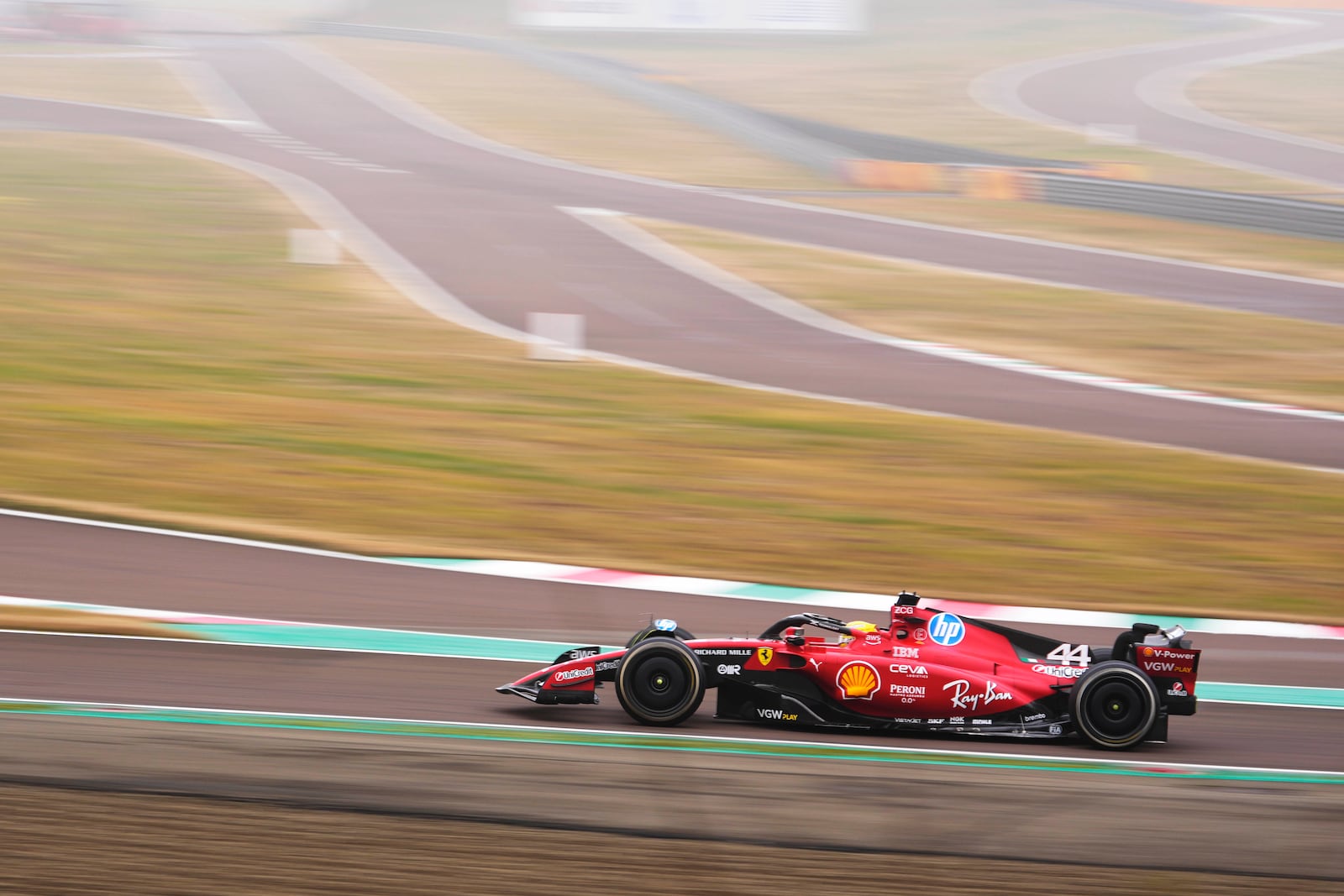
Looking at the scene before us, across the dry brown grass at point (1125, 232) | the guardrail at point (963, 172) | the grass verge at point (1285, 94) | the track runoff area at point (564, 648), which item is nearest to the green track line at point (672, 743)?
the track runoff area at point (564, 648)

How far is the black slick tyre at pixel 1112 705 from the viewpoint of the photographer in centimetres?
730

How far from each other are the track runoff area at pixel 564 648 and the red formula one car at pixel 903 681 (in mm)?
177

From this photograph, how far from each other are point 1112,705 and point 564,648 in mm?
3381

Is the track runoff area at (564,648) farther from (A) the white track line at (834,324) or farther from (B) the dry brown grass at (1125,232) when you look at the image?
(B) the dry brown grass at (1125,232)

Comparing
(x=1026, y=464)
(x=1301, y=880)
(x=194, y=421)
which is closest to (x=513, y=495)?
(x=194, y=421)

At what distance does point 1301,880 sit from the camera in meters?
5.67

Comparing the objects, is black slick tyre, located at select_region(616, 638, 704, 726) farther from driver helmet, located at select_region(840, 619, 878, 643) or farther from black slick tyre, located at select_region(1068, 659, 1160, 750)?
black slick tyre, located at select_region(1068, 659, 1160, 750)

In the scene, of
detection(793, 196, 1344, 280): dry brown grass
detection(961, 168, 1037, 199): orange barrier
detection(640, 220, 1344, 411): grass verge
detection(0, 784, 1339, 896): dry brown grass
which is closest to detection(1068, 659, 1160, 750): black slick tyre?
detection(0, 784, 1339, 896): dry brown grass

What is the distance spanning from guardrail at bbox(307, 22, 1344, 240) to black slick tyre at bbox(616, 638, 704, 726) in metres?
22.5

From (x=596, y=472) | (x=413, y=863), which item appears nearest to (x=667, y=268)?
(x=596, y=472)

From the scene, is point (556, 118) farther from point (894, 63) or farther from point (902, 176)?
point (894, 63)

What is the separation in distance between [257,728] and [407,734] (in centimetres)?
75

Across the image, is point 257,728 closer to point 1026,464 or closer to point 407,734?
point 407,734

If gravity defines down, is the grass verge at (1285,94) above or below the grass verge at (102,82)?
above
